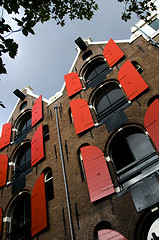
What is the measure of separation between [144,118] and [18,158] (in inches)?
371

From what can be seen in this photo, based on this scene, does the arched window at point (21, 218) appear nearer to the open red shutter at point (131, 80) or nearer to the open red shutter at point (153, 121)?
the open red shutter at point (153, 121)

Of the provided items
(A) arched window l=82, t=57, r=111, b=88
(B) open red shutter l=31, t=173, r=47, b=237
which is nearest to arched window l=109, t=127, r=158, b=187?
(B) open red shutter l=31, t=173, r=47, b=237

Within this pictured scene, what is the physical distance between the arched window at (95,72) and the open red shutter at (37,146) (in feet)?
14.1

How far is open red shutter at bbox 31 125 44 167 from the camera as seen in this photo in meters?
12.7

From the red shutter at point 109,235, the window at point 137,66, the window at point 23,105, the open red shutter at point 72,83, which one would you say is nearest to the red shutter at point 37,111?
the window at point 23,105

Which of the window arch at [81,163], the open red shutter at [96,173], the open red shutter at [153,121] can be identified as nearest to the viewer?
the open red shutter at [153,121]

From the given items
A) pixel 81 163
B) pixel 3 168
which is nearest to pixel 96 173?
pixel 81 163

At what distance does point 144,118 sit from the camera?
9258 mm

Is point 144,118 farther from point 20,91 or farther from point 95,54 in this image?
point 20,91

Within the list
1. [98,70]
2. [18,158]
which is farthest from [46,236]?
[98,70]

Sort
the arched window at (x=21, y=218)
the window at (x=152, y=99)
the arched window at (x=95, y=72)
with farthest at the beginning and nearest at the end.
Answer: the arched window at (x=95, y=72) < the arched window at (x=21, y=218) < the window at (x=152, y=99)

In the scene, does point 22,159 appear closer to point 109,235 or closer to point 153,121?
point 109,235

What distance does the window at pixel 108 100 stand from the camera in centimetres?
1130

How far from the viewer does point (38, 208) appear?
10461mm
